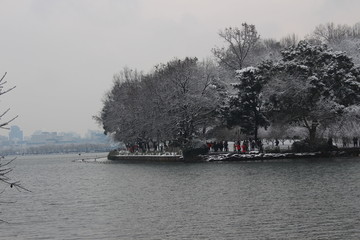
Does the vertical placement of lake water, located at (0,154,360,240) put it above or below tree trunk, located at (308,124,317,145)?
below

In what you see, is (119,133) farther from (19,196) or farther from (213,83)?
(19,196)

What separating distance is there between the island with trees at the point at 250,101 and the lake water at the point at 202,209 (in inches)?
724

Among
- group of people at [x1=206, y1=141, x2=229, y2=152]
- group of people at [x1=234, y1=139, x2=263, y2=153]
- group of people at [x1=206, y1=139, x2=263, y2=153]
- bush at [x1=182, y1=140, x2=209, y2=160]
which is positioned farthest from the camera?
group of people at [x1=206, y1=141, x2=229, y2=152]

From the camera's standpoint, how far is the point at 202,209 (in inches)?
997

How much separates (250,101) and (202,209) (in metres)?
37.8

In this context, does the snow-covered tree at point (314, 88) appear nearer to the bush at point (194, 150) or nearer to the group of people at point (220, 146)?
the group of people at point (220, 146)

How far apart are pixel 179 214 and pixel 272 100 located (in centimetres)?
3734

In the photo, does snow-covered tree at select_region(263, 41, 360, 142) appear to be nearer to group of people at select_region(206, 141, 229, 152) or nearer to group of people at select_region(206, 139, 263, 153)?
group of people at select_region(206, 139, 263, 153)

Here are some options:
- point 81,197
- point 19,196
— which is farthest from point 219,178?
point 19,196

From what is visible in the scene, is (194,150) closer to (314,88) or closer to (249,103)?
(249,103)

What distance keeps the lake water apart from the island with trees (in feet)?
60.3

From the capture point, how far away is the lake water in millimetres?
20125

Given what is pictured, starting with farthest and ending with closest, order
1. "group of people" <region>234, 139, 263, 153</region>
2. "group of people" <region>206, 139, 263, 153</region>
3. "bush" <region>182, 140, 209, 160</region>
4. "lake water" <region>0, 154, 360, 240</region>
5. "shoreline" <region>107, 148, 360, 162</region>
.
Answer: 1. "bush" <region>182, 140, 209, 160</region>
2. "group of people" <region>206, 139, 263, 153</region>
3. "group of people" <region>234, 139, 263, 153</region>
4. "shoreline" <region>107, 148, 360, 162</region>
5. "lake water" <region>0, 154, 360, 240</region>

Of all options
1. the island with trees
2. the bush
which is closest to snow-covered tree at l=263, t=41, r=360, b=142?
the island with trees
